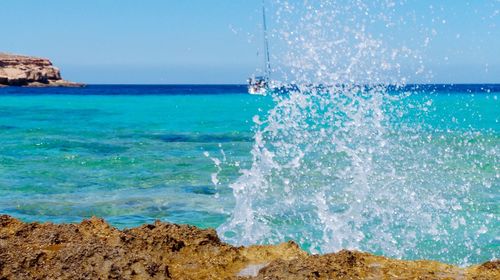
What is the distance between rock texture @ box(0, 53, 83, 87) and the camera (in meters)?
122

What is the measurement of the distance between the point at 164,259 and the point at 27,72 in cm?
12837

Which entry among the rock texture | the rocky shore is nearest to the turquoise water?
the rocky shore

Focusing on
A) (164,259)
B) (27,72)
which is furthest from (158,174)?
(27,72)

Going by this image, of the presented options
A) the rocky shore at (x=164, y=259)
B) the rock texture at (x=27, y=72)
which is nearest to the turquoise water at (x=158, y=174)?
the rocky shore at (x=164, y=259)

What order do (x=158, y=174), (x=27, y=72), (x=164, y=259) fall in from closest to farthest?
(x=164, y=259) → (x=158, y=174) → (x=27, y=72)

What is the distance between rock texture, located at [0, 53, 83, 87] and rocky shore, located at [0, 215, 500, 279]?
124 metres

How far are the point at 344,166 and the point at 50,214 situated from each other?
7.87 meters

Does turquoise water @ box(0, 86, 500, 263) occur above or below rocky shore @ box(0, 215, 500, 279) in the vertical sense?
below

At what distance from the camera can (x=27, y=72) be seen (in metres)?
125

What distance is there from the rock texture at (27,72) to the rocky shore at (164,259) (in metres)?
124

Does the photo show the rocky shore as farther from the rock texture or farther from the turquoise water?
the rock texture

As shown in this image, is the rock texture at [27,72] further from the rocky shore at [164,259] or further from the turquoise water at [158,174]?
the rocky shore at [164,259]

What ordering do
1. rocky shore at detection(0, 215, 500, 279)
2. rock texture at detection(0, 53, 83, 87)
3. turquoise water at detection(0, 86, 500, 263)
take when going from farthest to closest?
rock texture at detection(0, 53, 83, 87)
turquoise water at detection(0, 86, 500, 263)
rocky shore at detection(0, 215, 500, 279)

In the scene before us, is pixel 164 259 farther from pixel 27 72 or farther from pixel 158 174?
pixel 27 72
